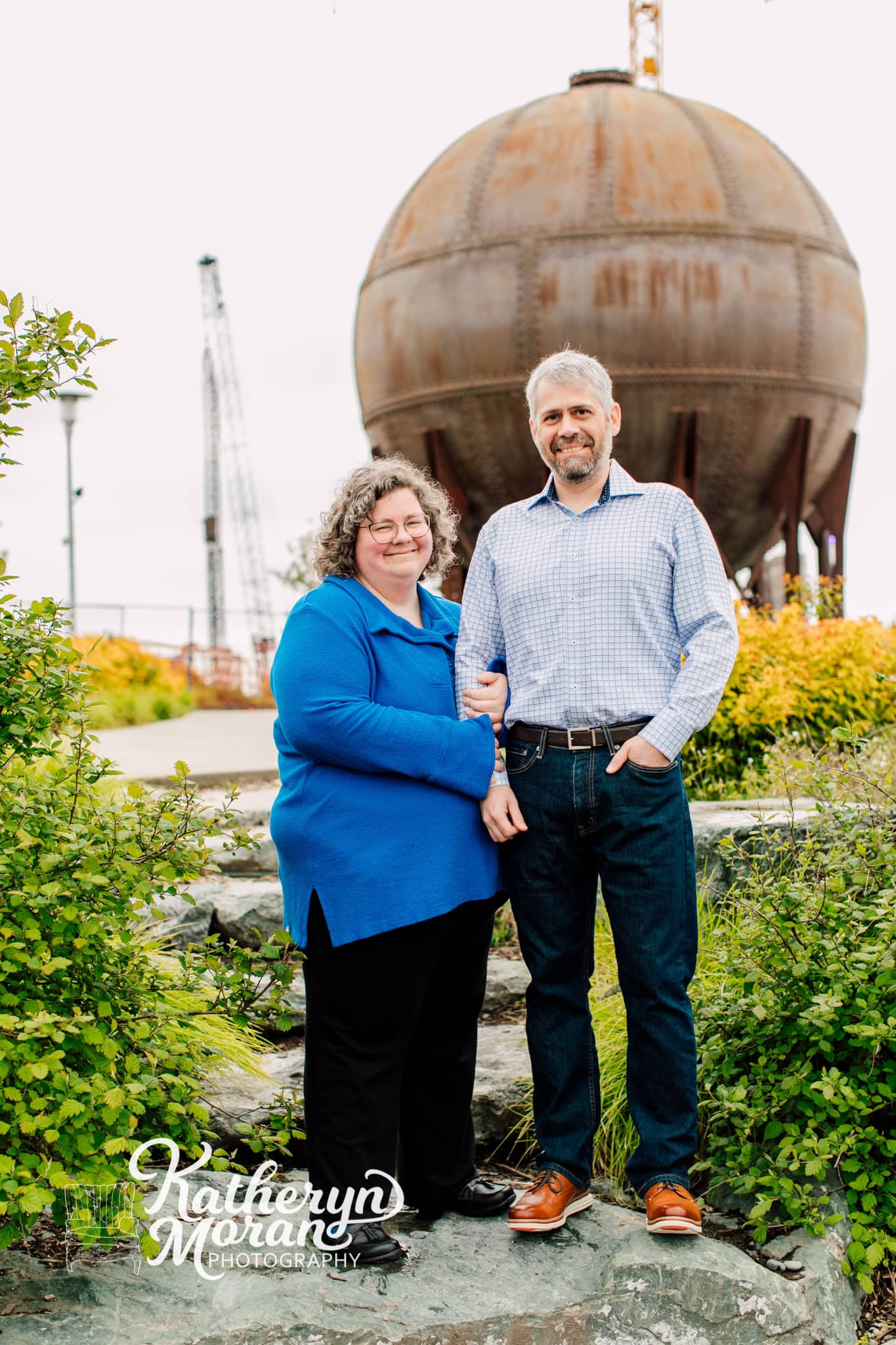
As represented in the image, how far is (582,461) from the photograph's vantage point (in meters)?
2.96

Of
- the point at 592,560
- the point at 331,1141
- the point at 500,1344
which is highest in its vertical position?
the point at 592,560

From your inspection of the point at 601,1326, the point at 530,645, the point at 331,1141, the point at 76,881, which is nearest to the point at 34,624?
the point at 76,881

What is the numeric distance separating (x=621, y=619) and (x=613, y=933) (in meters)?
0.74

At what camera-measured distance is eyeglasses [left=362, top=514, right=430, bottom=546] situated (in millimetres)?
2904

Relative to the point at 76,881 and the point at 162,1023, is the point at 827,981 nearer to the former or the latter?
the point at 162,1023

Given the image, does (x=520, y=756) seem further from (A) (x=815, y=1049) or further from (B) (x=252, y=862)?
(B) (x=252, y=862)

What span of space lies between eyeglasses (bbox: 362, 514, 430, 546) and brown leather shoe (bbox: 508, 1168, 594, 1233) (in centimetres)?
157

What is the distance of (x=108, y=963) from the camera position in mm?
2789

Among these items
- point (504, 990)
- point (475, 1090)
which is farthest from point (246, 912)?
point (475, 1090)

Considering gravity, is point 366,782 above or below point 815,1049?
above

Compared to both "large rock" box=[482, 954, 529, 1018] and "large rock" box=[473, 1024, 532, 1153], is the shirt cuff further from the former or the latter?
"large rock" box=[482, 954, 529, 1018]

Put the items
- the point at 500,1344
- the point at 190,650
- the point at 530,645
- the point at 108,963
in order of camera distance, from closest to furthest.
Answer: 1. the point at 500,1344
2. the point at 108,963
3. the point at 530,645
4. the point at 190,650

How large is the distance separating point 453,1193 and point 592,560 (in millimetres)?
1624

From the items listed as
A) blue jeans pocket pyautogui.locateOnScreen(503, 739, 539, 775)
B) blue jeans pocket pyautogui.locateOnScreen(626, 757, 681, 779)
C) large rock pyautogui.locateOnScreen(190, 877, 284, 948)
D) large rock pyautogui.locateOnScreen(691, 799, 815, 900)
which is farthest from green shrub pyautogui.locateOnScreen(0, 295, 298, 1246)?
large rock pyautogui.locateOnScreen(691, 799, 815, 900)
